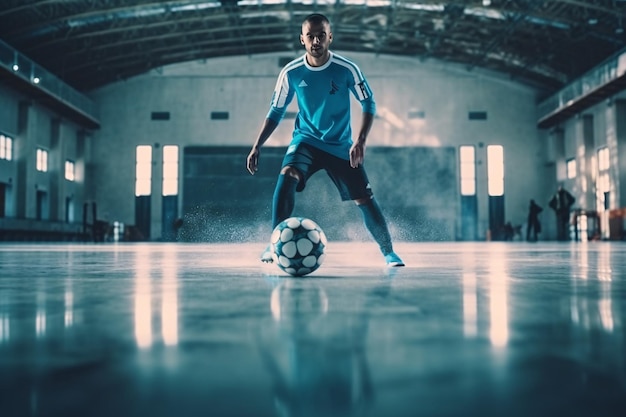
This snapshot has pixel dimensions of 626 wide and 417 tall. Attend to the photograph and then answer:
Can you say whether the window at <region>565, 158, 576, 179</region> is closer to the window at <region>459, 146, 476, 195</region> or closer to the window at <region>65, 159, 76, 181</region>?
the window at <region>459, 146, 476, 195</region>

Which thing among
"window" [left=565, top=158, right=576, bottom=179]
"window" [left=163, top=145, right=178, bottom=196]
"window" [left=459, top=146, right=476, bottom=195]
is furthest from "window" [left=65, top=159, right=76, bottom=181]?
"window" [left=565, top=158, right=576, bottom=179]

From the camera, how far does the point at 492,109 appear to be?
31.2 meters

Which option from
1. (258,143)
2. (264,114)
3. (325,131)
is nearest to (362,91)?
(325,131)

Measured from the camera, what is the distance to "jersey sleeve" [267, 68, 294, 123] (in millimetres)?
4707

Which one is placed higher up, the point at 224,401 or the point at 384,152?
the point at 384,152

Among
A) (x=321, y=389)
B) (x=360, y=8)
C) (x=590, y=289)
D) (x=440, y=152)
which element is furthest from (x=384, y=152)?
(x=321, y=389)

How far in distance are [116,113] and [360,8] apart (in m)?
14.5

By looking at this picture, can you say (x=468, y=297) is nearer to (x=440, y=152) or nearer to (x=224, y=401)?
(x=224, y=401)

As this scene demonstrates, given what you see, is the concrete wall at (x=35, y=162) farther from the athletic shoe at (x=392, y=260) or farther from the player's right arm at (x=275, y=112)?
the athletic shoe at (x=392, y=260)

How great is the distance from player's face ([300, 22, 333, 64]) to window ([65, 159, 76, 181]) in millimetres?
27483

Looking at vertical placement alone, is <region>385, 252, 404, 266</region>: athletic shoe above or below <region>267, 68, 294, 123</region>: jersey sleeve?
below

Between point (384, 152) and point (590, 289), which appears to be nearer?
point (590, 289)

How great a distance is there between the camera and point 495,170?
102ft

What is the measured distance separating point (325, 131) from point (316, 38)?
73 centimetres
